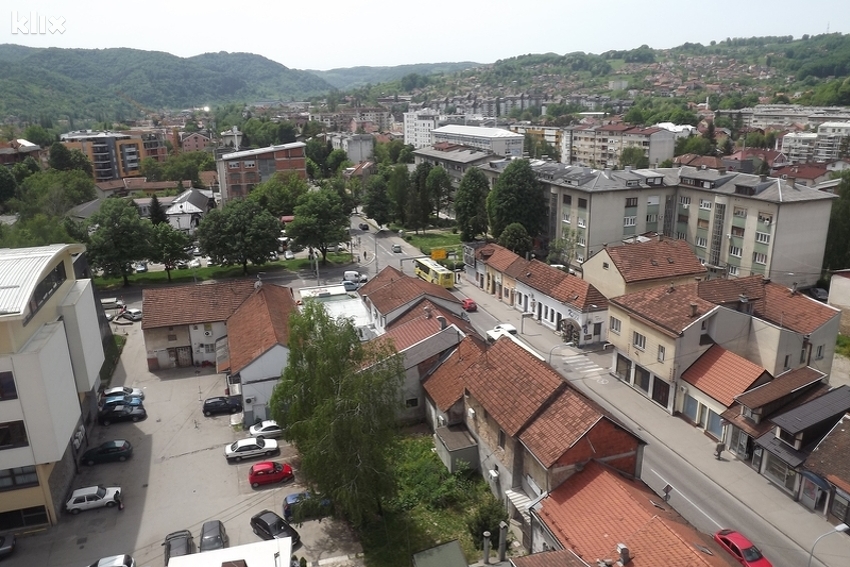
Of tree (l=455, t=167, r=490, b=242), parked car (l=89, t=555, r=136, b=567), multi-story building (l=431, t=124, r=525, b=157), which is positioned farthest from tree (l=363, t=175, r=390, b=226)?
parked car (l=89, t=555, r=136, b=567)

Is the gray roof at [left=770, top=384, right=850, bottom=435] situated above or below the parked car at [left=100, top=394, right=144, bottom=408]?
above

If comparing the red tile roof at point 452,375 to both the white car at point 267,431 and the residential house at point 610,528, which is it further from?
the residential house at point 610,528

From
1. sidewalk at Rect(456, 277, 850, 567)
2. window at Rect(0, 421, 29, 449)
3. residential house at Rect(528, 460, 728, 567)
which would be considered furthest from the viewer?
sidewalk at Rect(456, 277, 850, 567)

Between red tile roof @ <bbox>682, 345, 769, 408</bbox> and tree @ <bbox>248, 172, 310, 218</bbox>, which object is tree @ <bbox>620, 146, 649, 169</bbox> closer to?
tree @ <bbox>248, 172, 310, 218</bbox>

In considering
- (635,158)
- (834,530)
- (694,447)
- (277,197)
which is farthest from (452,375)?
(635,158)

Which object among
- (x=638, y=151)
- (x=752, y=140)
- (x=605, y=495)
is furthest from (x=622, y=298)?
(x=752, y=140)

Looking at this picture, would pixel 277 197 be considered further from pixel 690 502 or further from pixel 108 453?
pixel 690 502
